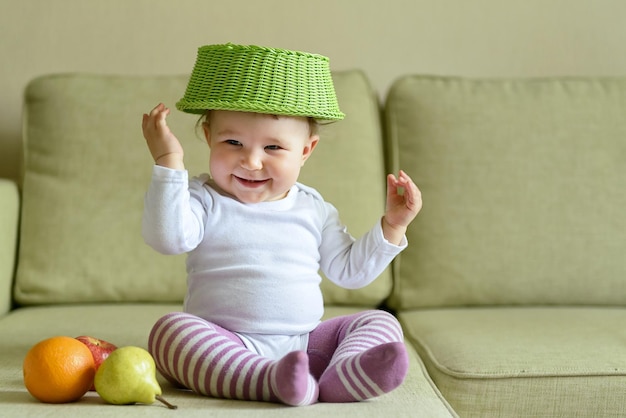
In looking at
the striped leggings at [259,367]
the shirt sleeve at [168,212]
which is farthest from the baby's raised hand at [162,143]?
the striped leggings at [259,367]

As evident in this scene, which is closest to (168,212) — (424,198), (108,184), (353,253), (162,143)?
(162,143)

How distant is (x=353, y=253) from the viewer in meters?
1.45

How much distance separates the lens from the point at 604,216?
6.49 ft

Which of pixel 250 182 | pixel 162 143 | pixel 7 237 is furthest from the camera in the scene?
pixel 7 237

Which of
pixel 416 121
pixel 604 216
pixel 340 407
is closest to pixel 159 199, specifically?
pixel 340 407

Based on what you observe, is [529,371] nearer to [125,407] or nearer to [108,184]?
[125,407]

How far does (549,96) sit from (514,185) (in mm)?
252

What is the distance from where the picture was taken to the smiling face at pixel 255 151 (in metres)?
1.32

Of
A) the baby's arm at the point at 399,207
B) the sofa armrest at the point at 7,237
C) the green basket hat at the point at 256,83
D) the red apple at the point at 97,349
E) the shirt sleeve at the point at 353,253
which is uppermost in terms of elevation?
the green basket hat at the point at 256,83

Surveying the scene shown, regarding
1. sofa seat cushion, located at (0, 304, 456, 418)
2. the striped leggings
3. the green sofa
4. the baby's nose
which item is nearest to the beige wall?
the green sofa

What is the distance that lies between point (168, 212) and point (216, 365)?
0.24 m

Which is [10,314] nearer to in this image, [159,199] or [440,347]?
[159,199]

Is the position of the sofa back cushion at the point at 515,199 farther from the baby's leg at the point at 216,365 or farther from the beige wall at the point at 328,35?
the baby's leg at the point at 216,365

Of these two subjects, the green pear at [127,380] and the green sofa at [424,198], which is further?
the green sofa at [424,198]
